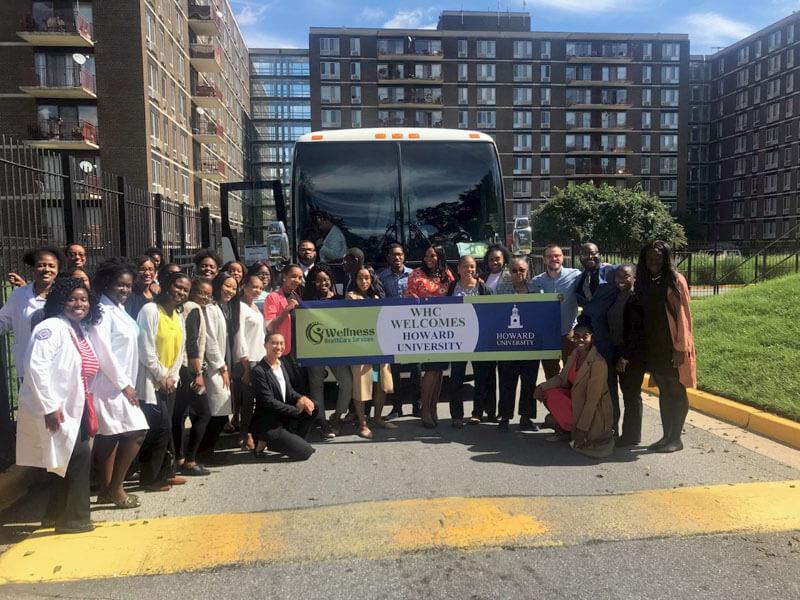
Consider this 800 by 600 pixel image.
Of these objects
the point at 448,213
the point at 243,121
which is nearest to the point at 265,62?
the point at 243,121

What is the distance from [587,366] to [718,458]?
133 cm

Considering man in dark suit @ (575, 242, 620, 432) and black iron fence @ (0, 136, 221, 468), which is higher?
black iron fence @ (0, 136, 221, 468)

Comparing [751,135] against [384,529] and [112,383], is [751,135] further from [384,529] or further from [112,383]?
[112,383]

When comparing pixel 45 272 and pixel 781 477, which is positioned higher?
pixel 45 272

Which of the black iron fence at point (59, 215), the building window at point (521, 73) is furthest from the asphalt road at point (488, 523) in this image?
the building window at point (521, 73)

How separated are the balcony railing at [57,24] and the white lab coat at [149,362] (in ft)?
119

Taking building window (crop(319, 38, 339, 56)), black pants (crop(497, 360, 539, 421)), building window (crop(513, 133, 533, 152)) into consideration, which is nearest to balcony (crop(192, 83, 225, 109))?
building window (crop(319, 38, 339, 56))

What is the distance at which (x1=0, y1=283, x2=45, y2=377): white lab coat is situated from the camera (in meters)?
4.66

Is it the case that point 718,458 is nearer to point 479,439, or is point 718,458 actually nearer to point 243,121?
point 479,439

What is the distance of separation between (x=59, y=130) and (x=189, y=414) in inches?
1408

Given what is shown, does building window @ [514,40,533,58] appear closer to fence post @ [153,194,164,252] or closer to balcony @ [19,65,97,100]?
balcony @ [19,65,97,100]

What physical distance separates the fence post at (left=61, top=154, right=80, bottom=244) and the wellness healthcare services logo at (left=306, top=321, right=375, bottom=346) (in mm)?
3075

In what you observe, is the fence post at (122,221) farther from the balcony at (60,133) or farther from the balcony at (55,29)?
the balcony at (55,29)

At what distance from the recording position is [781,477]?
5.05 metres
